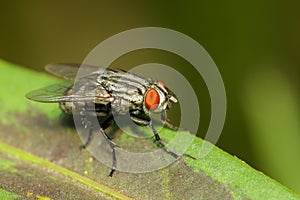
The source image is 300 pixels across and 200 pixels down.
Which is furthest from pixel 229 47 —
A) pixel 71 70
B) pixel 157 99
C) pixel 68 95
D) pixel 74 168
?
pixel 74 168

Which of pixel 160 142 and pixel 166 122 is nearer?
pixel 160 142

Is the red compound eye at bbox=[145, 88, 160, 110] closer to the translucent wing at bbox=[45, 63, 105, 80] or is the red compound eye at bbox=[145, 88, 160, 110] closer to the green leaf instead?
the green leaf

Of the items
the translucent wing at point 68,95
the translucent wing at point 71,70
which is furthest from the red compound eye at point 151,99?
the translucent wing at point 71,70

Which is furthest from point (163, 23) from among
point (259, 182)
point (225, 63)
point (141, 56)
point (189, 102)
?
point (259, 182)

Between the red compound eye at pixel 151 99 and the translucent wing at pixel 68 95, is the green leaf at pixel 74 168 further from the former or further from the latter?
the translucent wing at pixel 68 95

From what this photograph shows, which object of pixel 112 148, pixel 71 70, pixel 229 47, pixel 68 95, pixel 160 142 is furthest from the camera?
pixel 229 47

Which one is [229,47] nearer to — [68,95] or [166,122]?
[166,122]

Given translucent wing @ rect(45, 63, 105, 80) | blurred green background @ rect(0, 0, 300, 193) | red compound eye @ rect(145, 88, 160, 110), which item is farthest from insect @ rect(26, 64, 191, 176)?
blurred green background @ rect(0, 0, 300, 193)
